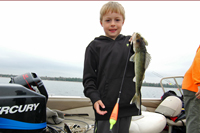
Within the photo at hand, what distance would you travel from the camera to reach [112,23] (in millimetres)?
1640

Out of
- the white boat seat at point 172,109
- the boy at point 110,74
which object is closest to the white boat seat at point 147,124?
the white boat seat at point 172,109

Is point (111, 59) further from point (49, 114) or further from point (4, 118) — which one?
point (49, 114)

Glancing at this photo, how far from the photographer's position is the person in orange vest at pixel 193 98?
8.12ft

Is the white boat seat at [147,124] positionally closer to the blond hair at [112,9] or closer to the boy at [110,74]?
the boy at [110,74]

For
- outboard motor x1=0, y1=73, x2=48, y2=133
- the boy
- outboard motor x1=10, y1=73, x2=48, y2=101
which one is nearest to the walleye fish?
the boy

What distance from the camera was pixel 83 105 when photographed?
3.96 m

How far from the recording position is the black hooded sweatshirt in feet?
5.23

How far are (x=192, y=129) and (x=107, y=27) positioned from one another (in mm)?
2237

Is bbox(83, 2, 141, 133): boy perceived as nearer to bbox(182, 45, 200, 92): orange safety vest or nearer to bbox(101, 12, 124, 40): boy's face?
bbox(101, 12, 124, 40): boy's face

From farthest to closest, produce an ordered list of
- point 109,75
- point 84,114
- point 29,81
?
point 84,114 → point 29,81 → point 109,75

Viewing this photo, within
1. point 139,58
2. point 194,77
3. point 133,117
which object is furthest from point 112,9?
point 133,117

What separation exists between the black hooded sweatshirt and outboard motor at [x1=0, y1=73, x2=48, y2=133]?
2.42 ft

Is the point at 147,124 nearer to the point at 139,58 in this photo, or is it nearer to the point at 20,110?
the point at 139,58

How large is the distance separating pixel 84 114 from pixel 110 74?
260 cm
